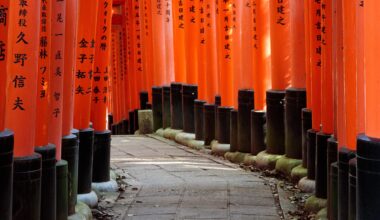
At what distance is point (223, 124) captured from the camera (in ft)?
36.1

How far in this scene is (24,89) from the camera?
15.7 ft

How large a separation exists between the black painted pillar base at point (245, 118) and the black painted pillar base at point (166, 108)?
14.9 feet

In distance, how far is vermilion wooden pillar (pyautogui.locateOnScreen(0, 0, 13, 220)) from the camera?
13.5 feet

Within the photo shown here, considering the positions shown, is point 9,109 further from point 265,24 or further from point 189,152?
point 189,152

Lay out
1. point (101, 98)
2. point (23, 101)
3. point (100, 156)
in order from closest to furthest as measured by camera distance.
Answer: point (23, 101)
point (100, 156)
point (101, 98)

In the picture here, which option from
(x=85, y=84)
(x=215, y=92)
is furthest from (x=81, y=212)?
(x=215, y=92)

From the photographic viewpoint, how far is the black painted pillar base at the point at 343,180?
4967 millimetres

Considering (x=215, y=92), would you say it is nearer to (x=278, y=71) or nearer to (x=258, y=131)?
(x=258, y=131)

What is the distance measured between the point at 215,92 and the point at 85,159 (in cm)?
536

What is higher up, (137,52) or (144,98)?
(137,52)

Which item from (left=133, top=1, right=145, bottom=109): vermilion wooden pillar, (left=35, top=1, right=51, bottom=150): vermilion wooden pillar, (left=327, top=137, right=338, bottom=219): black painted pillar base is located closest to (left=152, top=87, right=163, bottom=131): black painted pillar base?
(left=133, top=1, right=145, bottom=109): vermilion wooden pillar

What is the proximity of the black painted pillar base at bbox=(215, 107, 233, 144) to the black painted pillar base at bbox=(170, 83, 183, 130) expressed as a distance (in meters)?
2.83

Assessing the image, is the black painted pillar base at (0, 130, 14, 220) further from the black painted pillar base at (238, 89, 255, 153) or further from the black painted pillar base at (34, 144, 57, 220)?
the black painted pillar base at (238, 89, 255, 153)

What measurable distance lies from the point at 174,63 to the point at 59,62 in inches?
337
